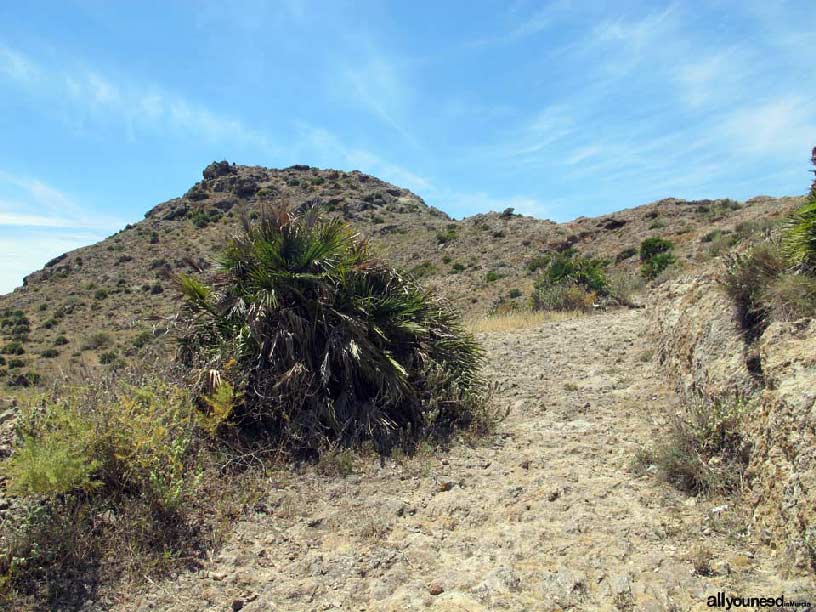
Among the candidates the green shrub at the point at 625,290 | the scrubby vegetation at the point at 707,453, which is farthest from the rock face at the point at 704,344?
the green shrub at the point at 625,290

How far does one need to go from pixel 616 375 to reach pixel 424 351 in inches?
127

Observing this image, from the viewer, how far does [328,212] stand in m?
18.7

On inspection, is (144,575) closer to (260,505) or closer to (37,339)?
(260,505)

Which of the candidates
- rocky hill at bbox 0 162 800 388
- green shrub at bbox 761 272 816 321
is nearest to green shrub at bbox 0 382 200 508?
green shrub at bbox 761 272 816 321

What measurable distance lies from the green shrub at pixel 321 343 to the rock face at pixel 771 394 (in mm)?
2654

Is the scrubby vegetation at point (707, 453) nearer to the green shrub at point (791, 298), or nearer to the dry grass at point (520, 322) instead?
the green shrub at point (791, 298)

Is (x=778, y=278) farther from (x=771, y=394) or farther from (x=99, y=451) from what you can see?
(x=99, y=451)

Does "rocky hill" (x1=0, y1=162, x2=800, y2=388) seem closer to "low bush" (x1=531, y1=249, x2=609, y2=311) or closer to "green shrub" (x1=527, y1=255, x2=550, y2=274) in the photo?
"green shrub" (x1=527, y1=255, x2=550, y2=274)

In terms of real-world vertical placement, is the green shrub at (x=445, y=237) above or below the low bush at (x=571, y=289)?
above

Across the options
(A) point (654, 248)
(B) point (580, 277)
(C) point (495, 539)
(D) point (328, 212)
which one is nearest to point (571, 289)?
(B) point (580, 277)

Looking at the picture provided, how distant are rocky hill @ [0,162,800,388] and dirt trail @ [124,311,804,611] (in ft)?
41.1

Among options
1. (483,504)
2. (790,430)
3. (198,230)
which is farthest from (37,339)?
(790,430)

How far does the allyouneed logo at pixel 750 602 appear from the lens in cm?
327

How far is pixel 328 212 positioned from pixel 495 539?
601 inches
